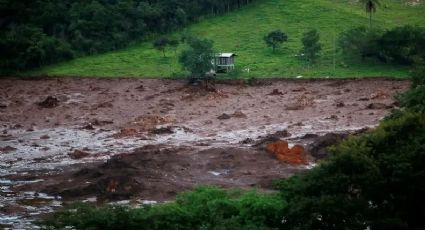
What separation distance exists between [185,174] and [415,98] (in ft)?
35.9

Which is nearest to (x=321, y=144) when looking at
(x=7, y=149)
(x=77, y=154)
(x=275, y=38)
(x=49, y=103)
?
(x=77, y=154)

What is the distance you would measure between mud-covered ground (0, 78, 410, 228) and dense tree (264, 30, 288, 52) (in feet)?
32.3

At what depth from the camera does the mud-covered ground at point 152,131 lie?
2914 cm

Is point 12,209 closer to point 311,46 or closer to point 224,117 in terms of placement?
point 224,117

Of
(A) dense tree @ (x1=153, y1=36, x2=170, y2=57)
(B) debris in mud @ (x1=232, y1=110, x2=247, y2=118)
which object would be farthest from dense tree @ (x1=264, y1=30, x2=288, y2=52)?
(B) debris in mud @ (x1=232, y1=110, x2=247, y2=118)

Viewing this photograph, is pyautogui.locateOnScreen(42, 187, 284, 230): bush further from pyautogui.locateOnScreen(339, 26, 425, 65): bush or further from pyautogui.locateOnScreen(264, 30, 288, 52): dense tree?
pyautogui.locateOnScreen(264, 30, 288, 52): dense tree

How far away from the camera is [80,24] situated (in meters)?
74.6

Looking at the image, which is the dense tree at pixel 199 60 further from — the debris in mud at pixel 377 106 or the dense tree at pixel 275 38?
the debris in mud at pixel 377 106

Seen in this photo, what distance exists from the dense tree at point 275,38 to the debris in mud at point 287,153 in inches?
1358

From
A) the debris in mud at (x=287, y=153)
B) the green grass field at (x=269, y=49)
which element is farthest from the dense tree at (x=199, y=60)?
the debris in mud at (x=287, y=153)

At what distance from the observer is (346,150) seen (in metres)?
17.8

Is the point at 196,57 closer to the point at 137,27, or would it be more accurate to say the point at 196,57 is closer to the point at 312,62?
the point at 312,62

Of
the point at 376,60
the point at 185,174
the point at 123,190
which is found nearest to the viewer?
the point at 123,190

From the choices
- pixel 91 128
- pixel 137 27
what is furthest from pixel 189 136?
pixel 137 27
